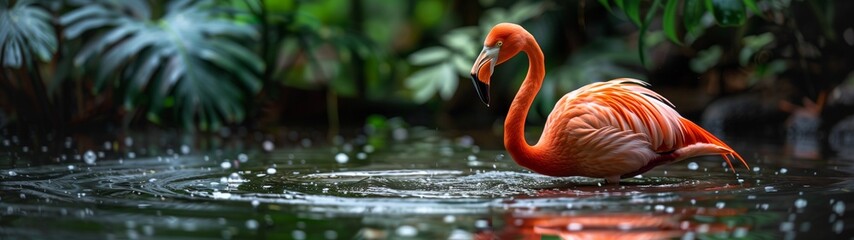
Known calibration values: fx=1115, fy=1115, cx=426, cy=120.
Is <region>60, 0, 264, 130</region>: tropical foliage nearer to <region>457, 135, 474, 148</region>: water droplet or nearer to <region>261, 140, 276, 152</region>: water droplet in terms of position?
<region>261, 140, 276, 152</region>: water droplet

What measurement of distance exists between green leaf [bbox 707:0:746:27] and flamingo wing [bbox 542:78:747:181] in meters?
0.57

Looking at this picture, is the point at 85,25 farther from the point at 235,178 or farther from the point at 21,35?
the point at 235,178

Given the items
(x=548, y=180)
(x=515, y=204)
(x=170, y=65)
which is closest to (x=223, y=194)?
(x=515, y=204)

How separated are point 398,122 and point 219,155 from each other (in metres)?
4.02

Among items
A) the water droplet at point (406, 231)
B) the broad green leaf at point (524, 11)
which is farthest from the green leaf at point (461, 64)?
the water droplet at point (406, 231)

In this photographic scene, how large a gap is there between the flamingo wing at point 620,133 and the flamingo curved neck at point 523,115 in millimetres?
118

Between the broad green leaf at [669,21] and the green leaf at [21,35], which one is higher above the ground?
the green leaf at [21,35]

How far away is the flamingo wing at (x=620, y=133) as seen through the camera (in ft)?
14.6

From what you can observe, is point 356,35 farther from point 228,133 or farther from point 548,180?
point 548,180

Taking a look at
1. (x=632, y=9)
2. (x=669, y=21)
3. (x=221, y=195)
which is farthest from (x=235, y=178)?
(x=669, y=21)

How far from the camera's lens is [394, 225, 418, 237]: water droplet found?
10.2ft

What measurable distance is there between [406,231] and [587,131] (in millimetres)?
1479

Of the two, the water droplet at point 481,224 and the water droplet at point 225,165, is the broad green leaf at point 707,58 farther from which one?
the water droplet at point 481,224

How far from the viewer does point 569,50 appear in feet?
32.4
